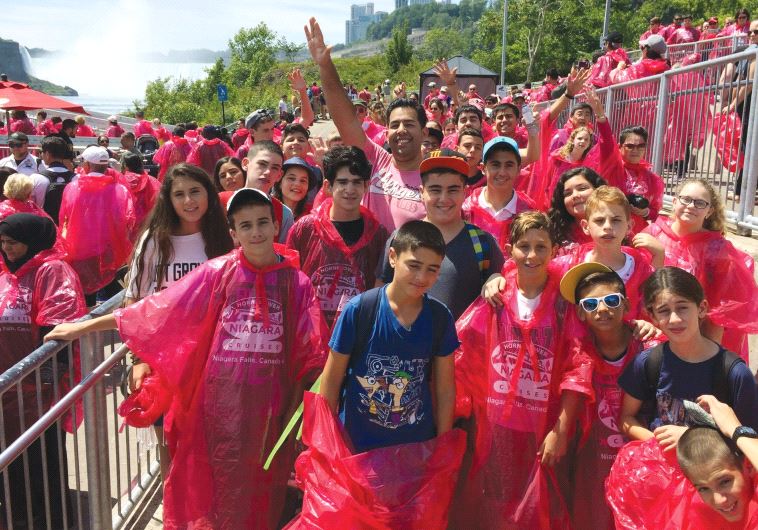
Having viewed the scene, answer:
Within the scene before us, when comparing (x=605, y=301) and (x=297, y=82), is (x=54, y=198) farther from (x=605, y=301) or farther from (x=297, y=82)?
(x=605, y=301)

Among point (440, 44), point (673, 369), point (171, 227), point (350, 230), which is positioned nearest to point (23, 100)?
point (171, 227)

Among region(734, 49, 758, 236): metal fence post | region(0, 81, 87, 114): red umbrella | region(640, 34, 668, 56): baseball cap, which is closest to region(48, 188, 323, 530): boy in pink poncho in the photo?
region(734, 49, 758, 236): metal fence post

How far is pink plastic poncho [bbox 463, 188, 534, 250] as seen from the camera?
394 cm

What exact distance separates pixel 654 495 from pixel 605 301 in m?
0.76

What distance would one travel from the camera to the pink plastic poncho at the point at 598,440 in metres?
3.01

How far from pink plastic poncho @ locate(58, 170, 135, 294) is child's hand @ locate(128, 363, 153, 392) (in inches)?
145

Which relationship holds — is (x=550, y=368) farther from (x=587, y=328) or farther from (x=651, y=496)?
(x=651, y=496)

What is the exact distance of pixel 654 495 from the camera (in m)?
2.57

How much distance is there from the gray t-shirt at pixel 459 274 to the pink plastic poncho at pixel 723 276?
117 cm

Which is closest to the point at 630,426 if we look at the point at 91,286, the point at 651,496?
the point at 651,496

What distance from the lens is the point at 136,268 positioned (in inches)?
143

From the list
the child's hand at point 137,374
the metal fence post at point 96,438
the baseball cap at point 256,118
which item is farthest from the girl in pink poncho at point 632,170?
the metal fence post at point 96,438

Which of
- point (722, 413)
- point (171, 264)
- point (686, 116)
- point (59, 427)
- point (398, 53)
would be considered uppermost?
point (398, 53)

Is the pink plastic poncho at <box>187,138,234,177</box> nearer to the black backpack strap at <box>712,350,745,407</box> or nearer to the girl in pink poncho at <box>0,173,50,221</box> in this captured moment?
the girl in pink poncho at <box>0,173,50,221</box>
